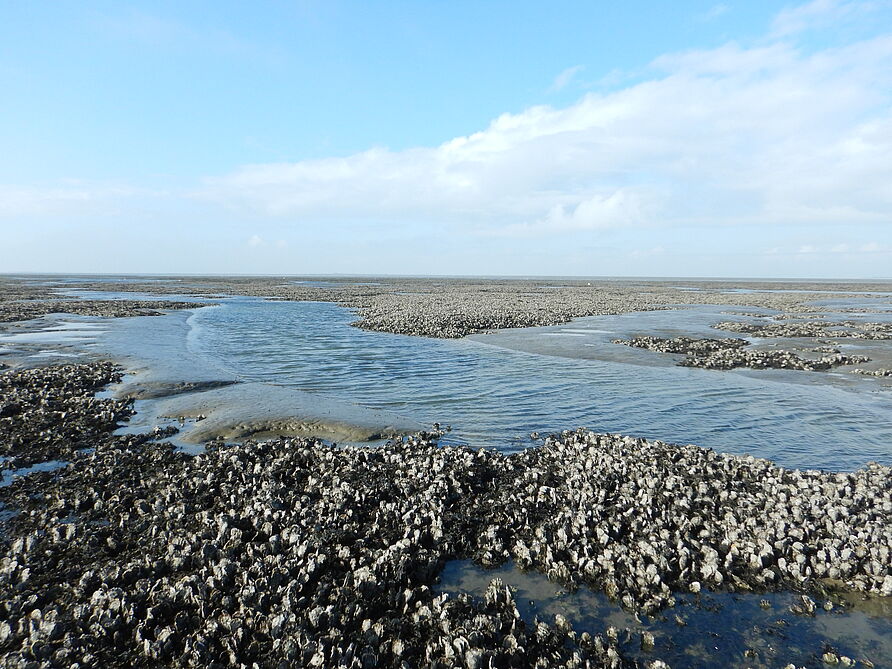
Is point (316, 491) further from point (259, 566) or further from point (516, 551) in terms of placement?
point (516, 551)

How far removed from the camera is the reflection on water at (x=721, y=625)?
6055 mm

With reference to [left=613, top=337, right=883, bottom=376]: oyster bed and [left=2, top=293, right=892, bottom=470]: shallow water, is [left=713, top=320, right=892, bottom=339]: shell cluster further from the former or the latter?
[left=613, top=337, right=883, bottom=376]: oyster bed

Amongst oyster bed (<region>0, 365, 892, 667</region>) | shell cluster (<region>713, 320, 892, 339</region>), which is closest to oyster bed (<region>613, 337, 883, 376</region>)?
shell cluster (<region>713, 320, 892, 339</region>)

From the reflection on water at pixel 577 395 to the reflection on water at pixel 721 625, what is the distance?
600 centimetres

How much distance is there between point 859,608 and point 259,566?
8916 millimetres

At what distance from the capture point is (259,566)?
711cm

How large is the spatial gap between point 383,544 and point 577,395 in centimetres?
1261

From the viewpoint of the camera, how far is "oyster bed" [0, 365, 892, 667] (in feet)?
19.6

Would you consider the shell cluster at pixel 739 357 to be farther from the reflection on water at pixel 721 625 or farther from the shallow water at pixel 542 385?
the reflection on water at pixel 721 625

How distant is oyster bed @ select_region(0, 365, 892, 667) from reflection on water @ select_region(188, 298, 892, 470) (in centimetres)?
245

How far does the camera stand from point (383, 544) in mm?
8164

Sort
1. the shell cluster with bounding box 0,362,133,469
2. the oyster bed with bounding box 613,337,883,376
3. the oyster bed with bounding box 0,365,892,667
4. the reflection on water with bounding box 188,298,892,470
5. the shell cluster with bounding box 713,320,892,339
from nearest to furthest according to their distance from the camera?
the oyster bed with bounding box 0,365,892,667 → the shell cluster with bounding box 0,362,133,469 → the reflection on water with bounding box 188,298,892,470 → the oyster bed with bounding box 613,337,883,376 → the shell cluster with bounding box 713,320,892,339

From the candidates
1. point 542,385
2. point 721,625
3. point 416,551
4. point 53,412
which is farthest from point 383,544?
point 542,385

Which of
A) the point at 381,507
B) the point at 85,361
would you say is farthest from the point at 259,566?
the point at 85,361
